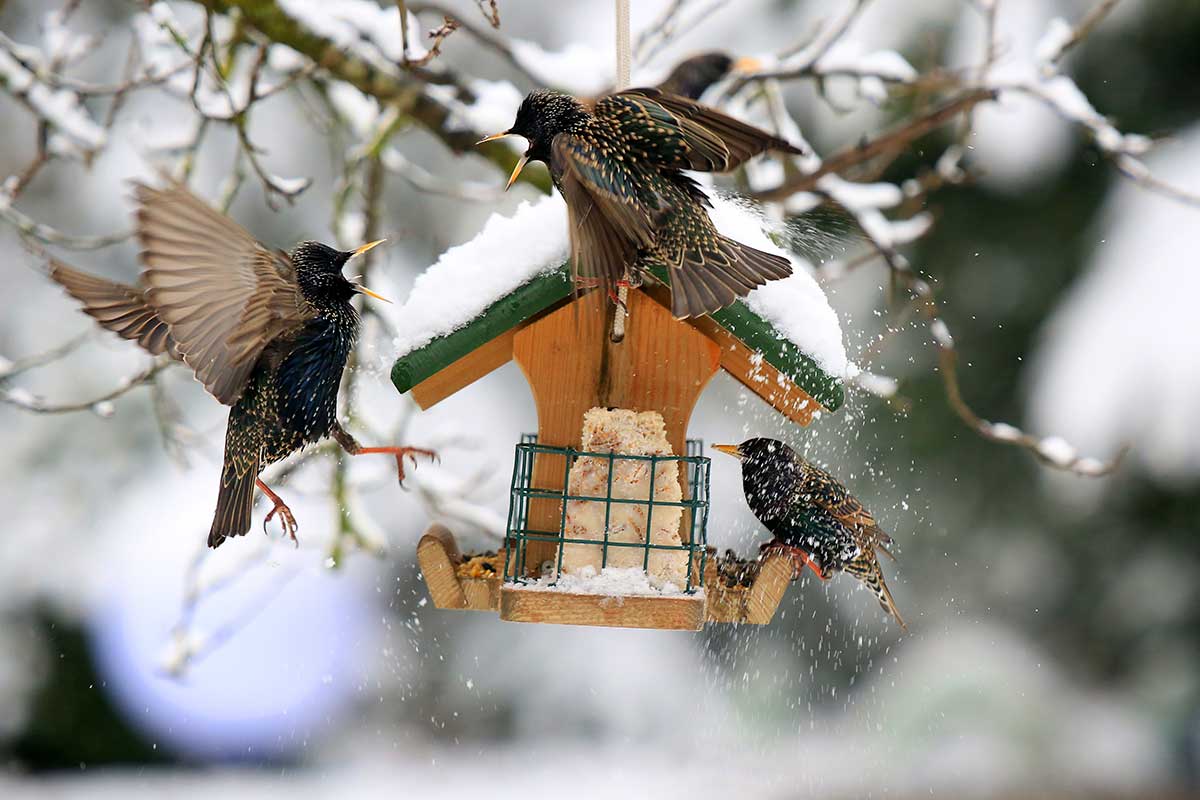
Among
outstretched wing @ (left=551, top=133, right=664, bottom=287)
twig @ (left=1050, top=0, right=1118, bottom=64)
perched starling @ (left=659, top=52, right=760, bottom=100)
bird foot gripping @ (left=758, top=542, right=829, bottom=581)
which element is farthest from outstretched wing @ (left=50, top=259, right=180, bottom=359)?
twig @ (left=1050, top=0, right=1118, bottom=64)

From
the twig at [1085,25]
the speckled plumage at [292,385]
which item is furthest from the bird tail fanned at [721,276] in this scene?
the twig at [1085,25]

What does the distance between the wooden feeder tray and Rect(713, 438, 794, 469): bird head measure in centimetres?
32

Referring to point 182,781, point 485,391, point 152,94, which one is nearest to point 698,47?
point 485,391

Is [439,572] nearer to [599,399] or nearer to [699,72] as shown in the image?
[599,399]

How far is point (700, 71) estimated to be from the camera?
474 centimetres

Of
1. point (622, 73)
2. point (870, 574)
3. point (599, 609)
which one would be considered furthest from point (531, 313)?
point (870, 574)

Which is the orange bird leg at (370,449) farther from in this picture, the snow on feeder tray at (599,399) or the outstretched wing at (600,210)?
the outstretched wing at (600,210)

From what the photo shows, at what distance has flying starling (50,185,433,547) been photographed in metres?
2.41

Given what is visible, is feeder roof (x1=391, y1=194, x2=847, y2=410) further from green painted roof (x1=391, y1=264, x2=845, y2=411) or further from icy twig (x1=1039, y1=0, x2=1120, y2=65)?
icy twig (x1=1039, y1=0, x2=1120, y2=65)

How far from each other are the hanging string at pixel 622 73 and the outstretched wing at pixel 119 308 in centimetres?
110

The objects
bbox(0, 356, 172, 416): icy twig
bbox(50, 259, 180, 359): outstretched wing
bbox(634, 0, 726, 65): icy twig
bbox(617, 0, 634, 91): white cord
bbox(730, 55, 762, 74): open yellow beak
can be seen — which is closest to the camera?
bbox(617, 0, 634, 91): white cord

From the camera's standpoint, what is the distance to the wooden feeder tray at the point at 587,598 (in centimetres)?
251

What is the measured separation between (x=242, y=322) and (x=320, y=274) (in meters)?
0.25

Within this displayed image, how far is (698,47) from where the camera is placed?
19.7 ft
